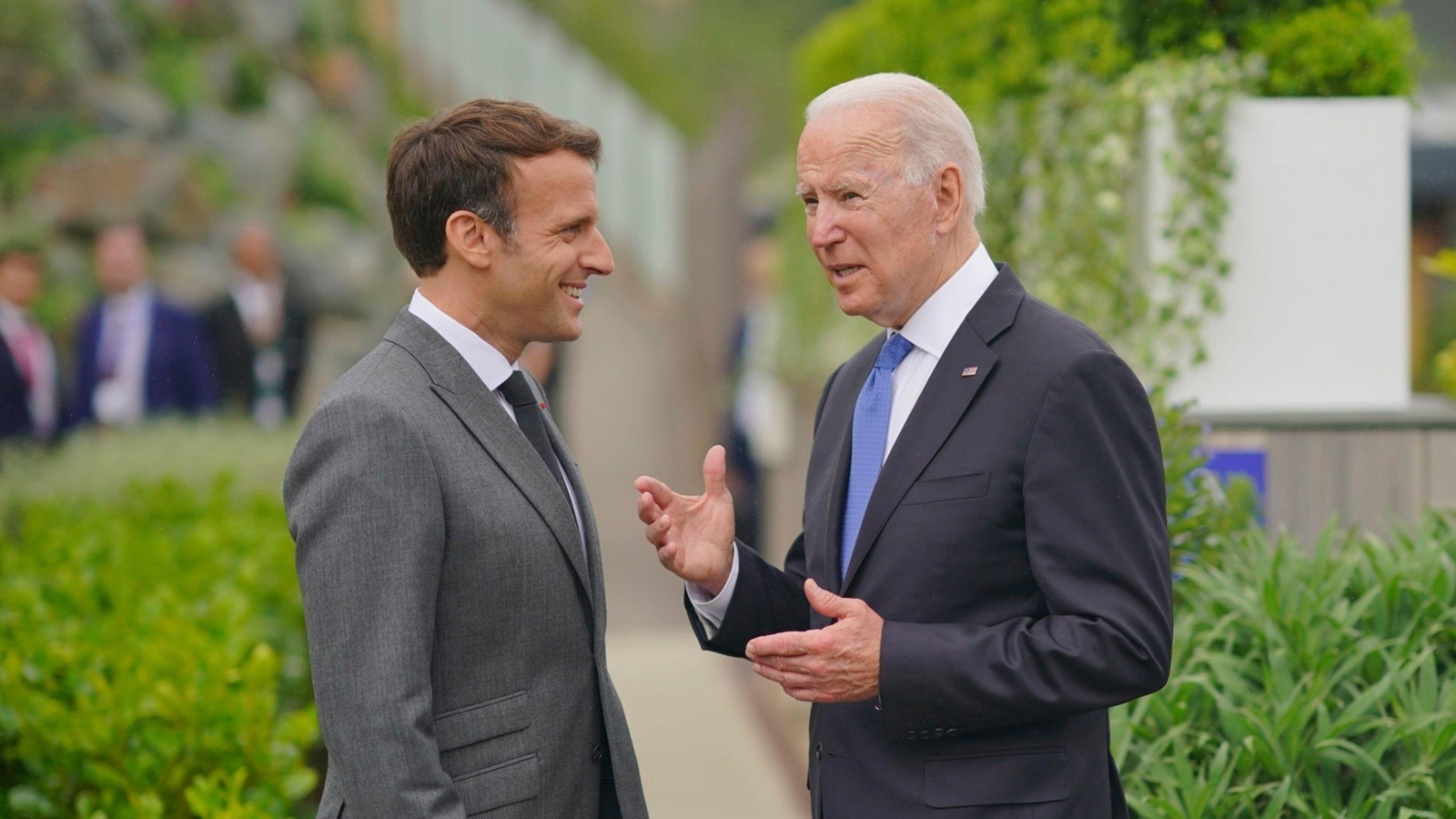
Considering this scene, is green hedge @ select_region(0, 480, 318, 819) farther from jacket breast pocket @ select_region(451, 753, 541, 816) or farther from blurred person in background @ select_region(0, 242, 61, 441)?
blurred person in background @ select_region(0, 242, 61, 441)

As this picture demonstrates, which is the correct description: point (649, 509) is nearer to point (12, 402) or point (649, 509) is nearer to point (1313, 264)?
point (1313, 264)

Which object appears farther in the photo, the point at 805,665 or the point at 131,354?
the point at 131,354

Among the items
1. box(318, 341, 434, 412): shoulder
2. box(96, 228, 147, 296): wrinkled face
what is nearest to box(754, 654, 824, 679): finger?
box(318, 341, 434, 412): shoulder

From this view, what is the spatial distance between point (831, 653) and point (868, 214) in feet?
2.52

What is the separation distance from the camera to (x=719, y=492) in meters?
2.92

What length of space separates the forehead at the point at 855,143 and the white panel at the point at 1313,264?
8.22ft

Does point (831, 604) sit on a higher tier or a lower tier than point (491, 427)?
lower

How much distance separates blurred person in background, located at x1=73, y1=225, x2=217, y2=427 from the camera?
9.95 metres

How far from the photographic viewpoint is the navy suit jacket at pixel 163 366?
9977mm

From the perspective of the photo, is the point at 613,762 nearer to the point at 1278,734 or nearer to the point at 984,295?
the point at 984,295

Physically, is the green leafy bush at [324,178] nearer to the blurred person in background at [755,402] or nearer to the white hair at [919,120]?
the blurred person in background at [755,402]

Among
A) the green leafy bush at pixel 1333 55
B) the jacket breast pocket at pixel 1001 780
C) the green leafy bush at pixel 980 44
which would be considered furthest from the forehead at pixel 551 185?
the green leafy bush at pixel 1333 55

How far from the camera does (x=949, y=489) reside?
2.48 metres

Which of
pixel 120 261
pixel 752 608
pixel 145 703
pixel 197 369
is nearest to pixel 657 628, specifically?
pixel 197 369
